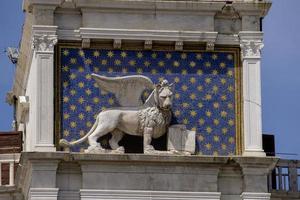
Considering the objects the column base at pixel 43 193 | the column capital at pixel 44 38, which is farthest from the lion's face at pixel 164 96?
the column base at pixel 43 193

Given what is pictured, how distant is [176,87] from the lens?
35.7 metres

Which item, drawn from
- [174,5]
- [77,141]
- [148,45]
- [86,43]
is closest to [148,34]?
[148,45]

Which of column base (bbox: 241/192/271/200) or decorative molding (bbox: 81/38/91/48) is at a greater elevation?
decorative molding (bbox: 81/38/91/48)

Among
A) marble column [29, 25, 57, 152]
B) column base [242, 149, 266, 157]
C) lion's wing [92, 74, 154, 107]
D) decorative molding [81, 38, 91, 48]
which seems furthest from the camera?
decorative molding [81, 38, 91, 48]

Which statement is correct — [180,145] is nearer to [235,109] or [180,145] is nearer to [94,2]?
[235,109]

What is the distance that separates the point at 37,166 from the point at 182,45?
447 cm

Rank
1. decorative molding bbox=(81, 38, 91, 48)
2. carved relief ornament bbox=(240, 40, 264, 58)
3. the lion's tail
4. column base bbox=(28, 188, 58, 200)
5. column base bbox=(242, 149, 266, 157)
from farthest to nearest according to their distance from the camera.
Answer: carved relief ornament bbox=(240, 40, 264, 58) < decorative molding bbox=(81, 38, 91, 48) < column base bbox=(242, 149, 266, 157) < the lion's tail < column base bbox=(28, 188, 58, 200)

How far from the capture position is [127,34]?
35.7 meters

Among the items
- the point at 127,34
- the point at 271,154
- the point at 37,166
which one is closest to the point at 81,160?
the point at 37,166

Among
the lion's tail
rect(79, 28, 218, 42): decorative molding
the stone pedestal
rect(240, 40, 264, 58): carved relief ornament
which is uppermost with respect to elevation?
rect(79, 28, 218, 42): decorative molding

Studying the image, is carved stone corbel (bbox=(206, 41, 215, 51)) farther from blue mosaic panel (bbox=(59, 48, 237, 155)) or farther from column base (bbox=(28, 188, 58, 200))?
column base (bbox=(28, 188, 58, 200))

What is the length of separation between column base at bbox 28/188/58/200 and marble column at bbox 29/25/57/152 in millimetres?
1078

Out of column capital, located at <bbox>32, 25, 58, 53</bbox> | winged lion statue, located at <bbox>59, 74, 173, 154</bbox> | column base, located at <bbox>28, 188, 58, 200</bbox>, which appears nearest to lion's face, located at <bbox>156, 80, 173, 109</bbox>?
winged lion statue, located at <bbox>59, 74, 173, 154</bbox>

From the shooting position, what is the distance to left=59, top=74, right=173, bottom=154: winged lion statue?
115 feet
